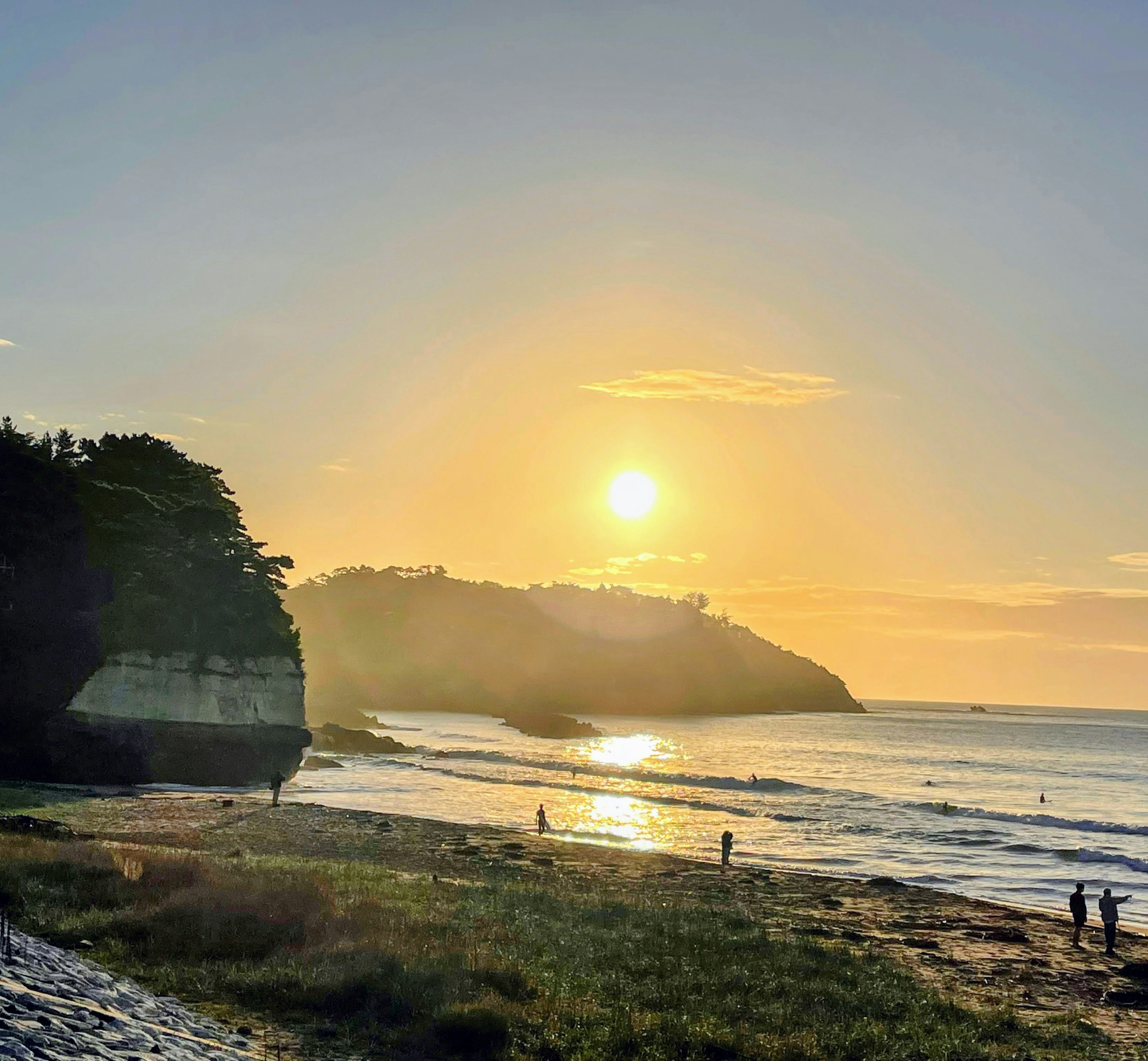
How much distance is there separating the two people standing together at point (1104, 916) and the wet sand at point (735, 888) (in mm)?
354

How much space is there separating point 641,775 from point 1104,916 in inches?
2308

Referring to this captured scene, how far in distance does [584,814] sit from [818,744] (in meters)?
92.5

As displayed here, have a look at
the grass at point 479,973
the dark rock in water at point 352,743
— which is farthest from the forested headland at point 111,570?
the dark rock in water at point 352,743

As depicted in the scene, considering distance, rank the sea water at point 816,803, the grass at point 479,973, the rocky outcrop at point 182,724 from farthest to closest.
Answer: the rocky outcrop at point 182,724, the sea water at point 816,803, the grass at point 479,973

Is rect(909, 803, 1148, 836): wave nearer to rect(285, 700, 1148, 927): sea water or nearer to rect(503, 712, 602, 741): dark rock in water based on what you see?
rect(285, 700, 1148, 927): sea water

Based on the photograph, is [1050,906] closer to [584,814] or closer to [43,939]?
[584,814]

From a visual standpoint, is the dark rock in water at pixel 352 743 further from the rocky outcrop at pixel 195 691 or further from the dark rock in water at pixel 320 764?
→ the rocky outcrop at pixel 195 691

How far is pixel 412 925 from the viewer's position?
2175 cm

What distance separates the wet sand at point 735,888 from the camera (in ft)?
82.2

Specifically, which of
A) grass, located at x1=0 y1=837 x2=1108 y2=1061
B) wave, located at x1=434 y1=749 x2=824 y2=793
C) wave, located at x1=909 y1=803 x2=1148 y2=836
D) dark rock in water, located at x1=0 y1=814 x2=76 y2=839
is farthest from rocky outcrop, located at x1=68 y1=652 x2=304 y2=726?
wave, located at x1=909 y1=803 x2=1148 y2=836

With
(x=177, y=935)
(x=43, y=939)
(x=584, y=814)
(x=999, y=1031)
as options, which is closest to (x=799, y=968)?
(x=999, y=1031)

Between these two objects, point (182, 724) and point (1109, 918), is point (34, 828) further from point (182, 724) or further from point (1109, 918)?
point (1109, 918)

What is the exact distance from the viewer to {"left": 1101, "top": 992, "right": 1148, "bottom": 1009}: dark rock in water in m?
23.5

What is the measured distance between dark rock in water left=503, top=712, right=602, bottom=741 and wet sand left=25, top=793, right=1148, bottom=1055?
96072 mm
